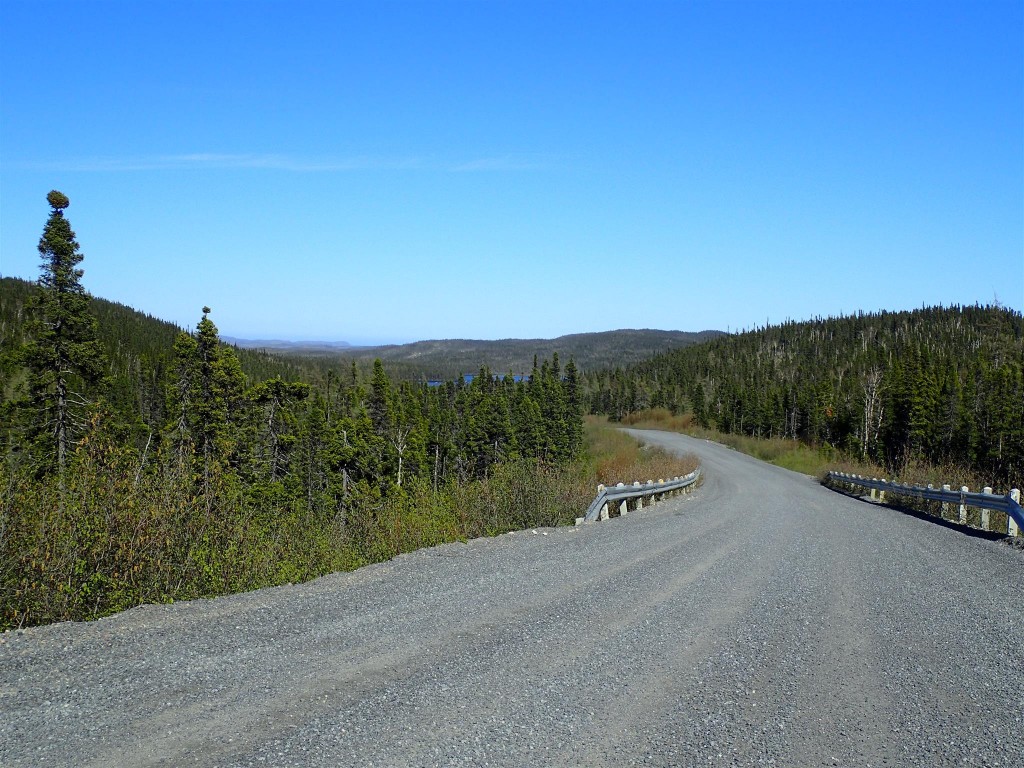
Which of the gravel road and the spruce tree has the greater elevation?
the spruce tree

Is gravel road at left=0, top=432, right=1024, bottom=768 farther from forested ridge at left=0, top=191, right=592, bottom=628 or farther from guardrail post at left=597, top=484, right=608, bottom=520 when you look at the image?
guardrail post at left=597, top=484, right=608, bottom=520

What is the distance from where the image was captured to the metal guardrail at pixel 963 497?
1363 centimetres

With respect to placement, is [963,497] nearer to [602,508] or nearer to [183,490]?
[602,508]

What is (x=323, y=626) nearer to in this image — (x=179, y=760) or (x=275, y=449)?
(x=179, y=760)

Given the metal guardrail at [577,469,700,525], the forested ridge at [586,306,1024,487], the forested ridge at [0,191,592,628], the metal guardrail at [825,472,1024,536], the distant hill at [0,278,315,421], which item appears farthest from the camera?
the distant hill at [0,278,315,421]

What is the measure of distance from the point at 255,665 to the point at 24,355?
21.7 m

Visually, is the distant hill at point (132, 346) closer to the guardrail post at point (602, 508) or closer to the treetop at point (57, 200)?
the treetop at point (57, 200)

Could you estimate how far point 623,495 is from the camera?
16969 millimetres

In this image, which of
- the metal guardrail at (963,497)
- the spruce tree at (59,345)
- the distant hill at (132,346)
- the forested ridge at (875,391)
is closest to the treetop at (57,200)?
the spruce tree at (59,345)

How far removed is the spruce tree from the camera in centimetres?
2216

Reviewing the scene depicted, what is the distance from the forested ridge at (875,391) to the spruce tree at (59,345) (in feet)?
102

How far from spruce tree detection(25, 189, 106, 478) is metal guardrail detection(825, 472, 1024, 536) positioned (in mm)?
24287

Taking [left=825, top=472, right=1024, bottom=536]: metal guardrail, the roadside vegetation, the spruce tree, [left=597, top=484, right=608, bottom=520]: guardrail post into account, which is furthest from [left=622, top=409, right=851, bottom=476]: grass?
the spruce tree

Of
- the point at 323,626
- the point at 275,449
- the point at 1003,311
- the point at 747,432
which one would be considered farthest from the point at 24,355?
the point at 747,432
